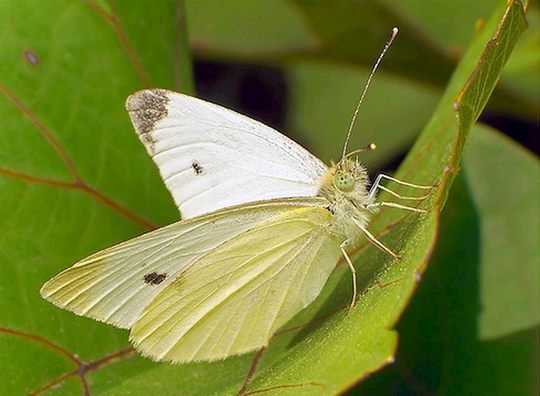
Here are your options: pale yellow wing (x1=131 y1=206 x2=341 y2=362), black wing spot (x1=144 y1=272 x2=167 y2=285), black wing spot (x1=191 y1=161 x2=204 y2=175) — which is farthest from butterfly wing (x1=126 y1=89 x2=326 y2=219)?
black wing spot (x1=144 y1=272 x2=167 y2=285)

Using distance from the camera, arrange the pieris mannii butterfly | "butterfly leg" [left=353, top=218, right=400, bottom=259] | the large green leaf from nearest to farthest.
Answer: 1. the large green leaf
2. "butterfly leg" [left=353, top=218, right=400, bottom=259]
3. the pieris mannii butterfly

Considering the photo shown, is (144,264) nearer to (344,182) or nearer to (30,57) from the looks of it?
(344,182)

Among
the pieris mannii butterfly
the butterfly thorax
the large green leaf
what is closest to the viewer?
the large green leaf

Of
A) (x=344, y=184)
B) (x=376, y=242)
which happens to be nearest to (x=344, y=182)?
(x=344, y=184)

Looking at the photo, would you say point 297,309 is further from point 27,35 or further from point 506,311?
point 27,35

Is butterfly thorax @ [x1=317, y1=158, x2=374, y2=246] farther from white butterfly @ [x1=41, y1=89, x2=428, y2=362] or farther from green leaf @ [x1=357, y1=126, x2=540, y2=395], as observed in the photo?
green leaf @ [x1=357, y1=126, x2=540, y2=395]

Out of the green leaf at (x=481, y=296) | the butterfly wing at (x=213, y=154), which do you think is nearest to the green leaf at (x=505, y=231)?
the green leaf at (x=481, y=296)

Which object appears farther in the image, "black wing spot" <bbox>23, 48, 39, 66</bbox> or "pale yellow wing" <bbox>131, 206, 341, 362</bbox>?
"black wing spot" <bbox>23, 48, 39, 66</bbox>

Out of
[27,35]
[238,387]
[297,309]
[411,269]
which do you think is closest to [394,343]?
[411,269]
